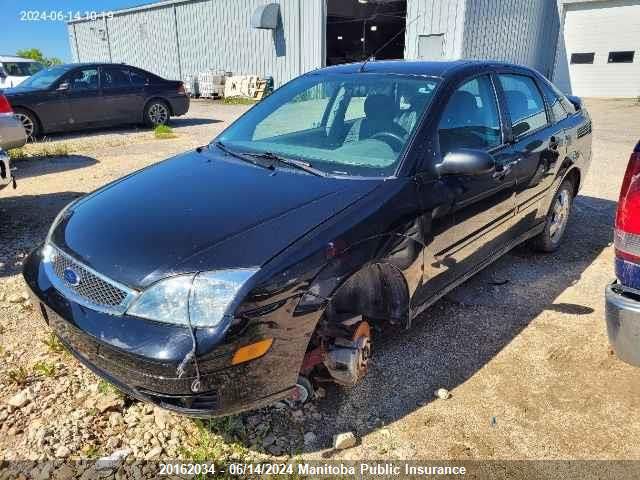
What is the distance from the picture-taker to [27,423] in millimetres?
2418

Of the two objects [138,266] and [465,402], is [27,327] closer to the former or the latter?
[138,266]

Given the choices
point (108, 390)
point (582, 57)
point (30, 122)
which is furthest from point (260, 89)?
point (108, 390)

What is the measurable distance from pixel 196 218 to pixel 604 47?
70.1 feet

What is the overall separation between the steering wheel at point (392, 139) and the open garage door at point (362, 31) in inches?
806

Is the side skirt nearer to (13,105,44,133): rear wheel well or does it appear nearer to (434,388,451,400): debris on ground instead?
(434,388,451,400): debris on ground

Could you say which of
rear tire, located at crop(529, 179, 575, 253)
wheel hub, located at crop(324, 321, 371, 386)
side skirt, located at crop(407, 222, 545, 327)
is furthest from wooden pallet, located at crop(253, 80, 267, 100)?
wheel hub, located at crop(324, 321, 371, 386)

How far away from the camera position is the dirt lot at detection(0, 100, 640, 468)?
7.63ft

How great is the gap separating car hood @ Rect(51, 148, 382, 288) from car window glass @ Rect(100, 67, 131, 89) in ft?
29.1

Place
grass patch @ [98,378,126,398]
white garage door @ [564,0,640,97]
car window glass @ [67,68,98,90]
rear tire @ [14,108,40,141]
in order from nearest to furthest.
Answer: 1. grass patch @ [98,378,126,398]
2. rear tire @ [14,108,40,141]
3. car window glass @ [67,68,98,90]
4. white garage door @ [564,0,640,97]

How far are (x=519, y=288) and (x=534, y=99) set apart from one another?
5.05 feet

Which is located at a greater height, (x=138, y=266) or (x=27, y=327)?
(x=138, y=266)

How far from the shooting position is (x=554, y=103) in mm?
4305

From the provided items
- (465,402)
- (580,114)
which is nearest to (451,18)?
(580,114)

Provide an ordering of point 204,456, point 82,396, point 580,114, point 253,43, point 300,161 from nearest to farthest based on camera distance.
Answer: point 204,456 < point 82,396 < point 300,161 < point 580,114 < point 253,43
